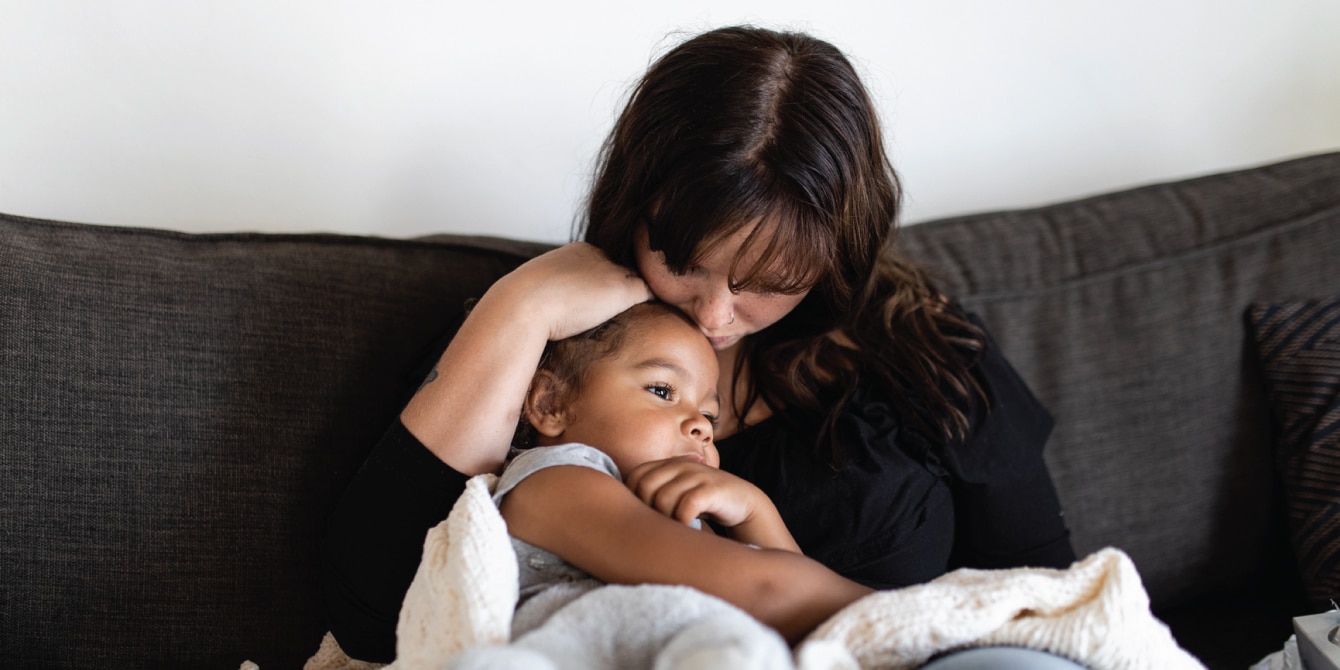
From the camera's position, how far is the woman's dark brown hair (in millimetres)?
1005

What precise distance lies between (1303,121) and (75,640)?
219 cm

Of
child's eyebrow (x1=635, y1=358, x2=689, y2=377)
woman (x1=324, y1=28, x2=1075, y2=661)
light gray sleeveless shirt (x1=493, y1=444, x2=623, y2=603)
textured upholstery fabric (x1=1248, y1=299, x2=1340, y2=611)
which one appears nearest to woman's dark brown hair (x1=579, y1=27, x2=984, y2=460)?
woman (x1=324, y1=28, x2=1075, y2=661)

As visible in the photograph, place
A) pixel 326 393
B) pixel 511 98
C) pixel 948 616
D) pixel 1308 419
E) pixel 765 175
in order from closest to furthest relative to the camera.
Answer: pixel 948 616 < pixel 765 175 < pixel 326 393 < pixel 1308 419 < pixel 511 98

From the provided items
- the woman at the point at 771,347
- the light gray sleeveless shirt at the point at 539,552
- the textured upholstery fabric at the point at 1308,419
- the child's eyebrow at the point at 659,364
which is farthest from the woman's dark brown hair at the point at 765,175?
the textured upholstery fabric at the point at 1308,419

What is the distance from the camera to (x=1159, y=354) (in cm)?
148

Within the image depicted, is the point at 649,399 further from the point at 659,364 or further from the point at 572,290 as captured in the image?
the point at 572,290

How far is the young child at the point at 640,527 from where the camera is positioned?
799 millimetres

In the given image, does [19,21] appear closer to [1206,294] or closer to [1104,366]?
[1104,366]

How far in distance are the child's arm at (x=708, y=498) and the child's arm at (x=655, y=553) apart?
0.12 feet

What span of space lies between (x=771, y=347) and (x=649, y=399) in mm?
254

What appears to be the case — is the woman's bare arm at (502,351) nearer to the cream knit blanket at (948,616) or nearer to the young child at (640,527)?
the young child at (640,527)

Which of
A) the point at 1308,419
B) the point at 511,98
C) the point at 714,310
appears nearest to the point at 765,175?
the point at 714,310

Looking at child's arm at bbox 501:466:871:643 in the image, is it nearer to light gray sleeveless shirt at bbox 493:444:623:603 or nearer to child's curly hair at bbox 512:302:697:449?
light gray sleeveless shirt at bbox 493:444:623:603

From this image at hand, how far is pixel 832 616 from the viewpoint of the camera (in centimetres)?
88
